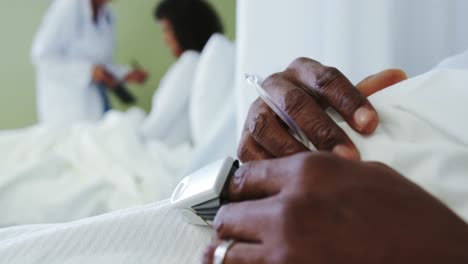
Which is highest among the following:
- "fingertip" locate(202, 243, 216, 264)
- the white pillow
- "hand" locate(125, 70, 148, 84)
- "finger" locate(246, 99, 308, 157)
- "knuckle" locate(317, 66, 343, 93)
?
"knuckle" locate(317, 66, 343, 93)

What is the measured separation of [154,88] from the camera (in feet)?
9.45

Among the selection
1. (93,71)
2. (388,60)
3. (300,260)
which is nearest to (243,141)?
(300,260)

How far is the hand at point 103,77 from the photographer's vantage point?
87.7 inches

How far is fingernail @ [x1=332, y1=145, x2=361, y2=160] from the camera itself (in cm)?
34

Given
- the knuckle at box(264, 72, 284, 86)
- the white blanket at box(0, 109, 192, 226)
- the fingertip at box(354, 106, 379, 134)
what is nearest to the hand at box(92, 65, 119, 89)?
the white blanket at box(0, 109, 192, 226)

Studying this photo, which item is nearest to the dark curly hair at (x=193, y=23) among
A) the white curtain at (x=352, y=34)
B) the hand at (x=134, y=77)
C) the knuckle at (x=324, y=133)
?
the hand at (x=134, y=77)

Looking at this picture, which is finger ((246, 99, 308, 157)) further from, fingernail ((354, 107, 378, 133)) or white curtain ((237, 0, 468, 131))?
white curtain ((237, 0, 468, 131))

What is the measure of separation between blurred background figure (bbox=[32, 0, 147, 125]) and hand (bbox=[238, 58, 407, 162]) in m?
1.92

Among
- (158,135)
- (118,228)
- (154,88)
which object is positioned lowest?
(154,88)

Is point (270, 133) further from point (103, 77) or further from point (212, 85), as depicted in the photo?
point (103, 77)

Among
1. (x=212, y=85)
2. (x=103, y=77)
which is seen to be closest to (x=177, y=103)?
(x=212, y=85)

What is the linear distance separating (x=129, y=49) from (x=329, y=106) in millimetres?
2588

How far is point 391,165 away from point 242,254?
119 millimetres

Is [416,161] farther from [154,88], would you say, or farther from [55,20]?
[154,88]
